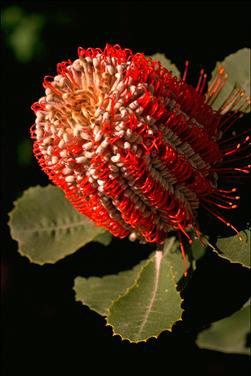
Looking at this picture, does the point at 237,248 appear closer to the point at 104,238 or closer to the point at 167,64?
the point at 104,238

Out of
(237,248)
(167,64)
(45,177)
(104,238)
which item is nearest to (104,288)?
(104,238)

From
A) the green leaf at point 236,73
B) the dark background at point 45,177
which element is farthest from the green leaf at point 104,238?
the green leaf at point 236,73

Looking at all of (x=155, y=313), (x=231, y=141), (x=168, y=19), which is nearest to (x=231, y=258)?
(x=155, y=313)

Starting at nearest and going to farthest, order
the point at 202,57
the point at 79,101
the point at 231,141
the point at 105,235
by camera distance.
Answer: the point at 79,101 → the point at 231,141 → the point at 105,235 → the point at 202,57

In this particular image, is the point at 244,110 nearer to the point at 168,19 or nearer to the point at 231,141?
the point at 231,141

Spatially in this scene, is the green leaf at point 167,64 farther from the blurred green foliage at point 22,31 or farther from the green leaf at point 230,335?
the green leaf at point 230,335

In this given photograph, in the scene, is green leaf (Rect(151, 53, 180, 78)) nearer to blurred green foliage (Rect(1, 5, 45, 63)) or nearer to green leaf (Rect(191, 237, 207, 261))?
green leaf (Rect(191, 237, 207, 261))

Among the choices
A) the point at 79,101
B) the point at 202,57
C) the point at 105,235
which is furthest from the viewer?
the point at 202,57

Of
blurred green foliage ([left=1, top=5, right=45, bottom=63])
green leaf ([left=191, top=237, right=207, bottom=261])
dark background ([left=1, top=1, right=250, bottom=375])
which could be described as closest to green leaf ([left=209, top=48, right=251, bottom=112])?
dark background ([left=1, top=1, right=250, bottom=375])
